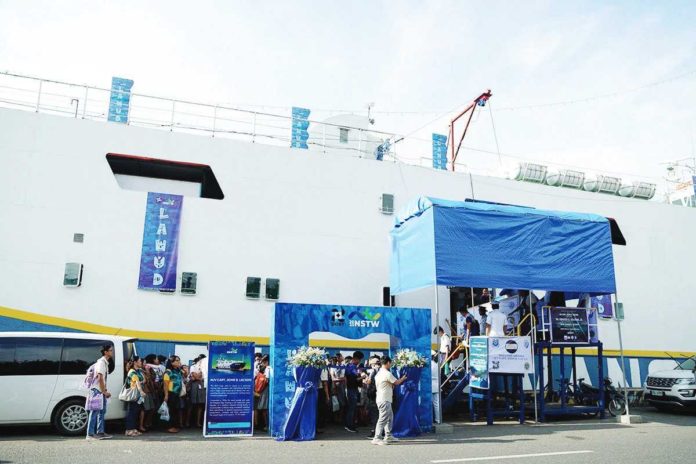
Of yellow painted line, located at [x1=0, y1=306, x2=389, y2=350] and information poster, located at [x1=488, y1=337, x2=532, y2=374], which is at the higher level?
yellow painted line, located at [x1=0, y1=306, x2=389, y2=350]

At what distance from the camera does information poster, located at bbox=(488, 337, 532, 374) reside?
11.2 metres

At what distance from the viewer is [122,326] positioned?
12.2 metres

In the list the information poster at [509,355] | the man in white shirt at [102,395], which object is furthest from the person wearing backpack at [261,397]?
the information poster at [509,355]

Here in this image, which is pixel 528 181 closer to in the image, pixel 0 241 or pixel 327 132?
pixel 327 132

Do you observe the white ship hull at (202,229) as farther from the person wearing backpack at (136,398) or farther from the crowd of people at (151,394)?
the person wearing backpack at (136,398)

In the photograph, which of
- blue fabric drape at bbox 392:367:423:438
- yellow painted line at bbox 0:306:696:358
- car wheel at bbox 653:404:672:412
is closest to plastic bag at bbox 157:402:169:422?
yellow painted line at bbox 0:306:696:358

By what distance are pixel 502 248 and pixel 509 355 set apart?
2.25 meters

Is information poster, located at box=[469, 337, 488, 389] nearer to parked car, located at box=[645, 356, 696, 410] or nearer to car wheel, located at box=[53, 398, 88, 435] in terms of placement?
parked car, located at box=[645, 356, 696, 410]

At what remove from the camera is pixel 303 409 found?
9.10m

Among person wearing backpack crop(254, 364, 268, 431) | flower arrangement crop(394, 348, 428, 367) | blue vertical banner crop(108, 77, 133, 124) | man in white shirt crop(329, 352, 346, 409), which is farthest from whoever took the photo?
blue vertical banner crop(108, 77, 133, 124)

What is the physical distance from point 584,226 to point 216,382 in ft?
28.7

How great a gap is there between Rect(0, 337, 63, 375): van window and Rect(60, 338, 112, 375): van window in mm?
102

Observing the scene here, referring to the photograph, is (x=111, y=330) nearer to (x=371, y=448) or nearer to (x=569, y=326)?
(x=371, y=448)

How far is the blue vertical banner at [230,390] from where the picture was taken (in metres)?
9.15
